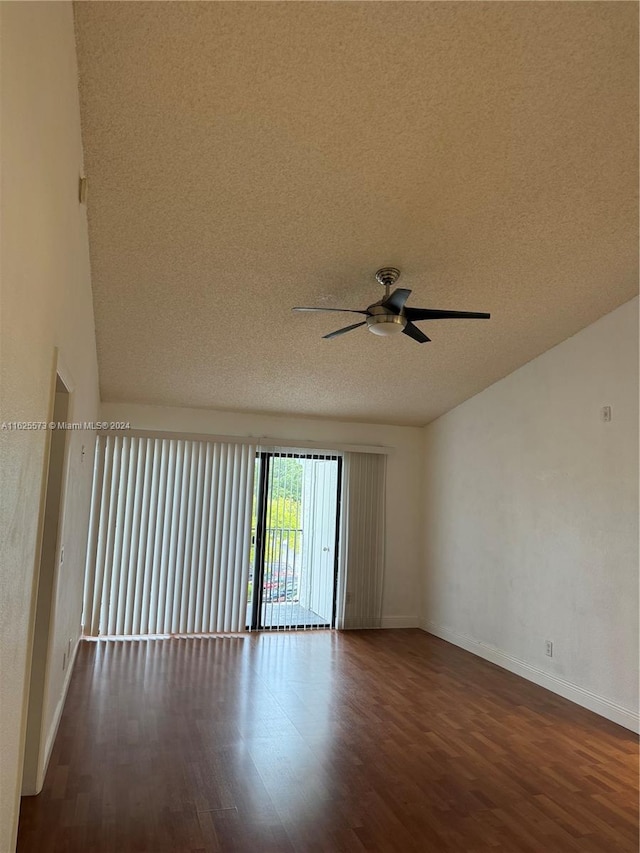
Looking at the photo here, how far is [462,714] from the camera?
4.35m

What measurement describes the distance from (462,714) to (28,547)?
3444mm

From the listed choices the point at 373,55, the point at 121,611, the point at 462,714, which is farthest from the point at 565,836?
the point at 121,611

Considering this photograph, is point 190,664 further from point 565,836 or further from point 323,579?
point 565,836

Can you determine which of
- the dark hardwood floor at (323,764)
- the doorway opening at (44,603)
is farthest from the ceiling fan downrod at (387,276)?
the dark hardwood floor at (323,764)

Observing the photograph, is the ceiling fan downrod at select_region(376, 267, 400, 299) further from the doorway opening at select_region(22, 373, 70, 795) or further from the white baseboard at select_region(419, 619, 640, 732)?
the white baseboard at select_region(419, 619, 640, 732)

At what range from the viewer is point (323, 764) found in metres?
3.40

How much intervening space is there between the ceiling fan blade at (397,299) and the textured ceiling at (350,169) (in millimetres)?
455

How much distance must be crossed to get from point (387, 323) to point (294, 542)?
14.7 feet

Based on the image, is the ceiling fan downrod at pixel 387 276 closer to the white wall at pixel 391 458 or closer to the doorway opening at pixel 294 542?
the white wall at pixel 391 458

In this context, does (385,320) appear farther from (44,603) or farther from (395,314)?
(44,603)

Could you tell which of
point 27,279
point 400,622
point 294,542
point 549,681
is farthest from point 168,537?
point 27,279

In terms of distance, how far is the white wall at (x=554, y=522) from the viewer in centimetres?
450

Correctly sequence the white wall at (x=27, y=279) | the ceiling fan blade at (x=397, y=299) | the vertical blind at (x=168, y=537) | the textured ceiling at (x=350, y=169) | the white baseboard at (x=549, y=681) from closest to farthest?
the white wall at (x=27, y=279)
the textured ceiling at (x=350, y=169)
the ceiling fan blade at (x=397, y=299)
the white baseboard at (x=549, y=681)
the vertical blind at (x=168, y=537)

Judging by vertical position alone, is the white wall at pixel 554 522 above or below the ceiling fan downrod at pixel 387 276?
below
